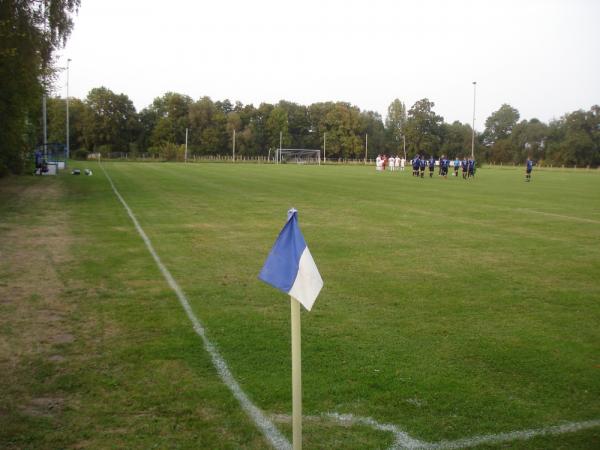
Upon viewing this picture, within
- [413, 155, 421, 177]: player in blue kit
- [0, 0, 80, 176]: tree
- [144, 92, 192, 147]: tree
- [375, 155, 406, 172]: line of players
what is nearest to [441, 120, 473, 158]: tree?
[375, 155, 406, 172]: line of players

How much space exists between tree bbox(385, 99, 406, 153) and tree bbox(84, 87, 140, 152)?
54390 millimetres

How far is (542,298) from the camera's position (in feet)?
26.3

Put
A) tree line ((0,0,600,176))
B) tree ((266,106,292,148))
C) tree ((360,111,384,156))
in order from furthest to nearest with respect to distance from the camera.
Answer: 1. tree ((360,111,384,156))
2. tree ((266,106,292,148))
3. tree line ((0,0,600,176))

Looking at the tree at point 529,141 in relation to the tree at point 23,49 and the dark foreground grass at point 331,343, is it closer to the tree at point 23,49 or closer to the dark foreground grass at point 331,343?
the tree at point 23,49

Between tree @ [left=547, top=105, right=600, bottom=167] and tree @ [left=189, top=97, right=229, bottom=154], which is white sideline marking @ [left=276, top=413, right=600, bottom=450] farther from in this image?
tree @ [left=189, top=97, right=229, bottom=154]

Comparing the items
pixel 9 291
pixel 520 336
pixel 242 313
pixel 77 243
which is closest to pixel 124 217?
pixel 77 243

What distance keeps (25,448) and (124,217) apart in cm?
1280

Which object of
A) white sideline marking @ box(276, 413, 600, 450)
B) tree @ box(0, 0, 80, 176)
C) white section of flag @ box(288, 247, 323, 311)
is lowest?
white sideline marking @ box(276, 413, 600, 450)

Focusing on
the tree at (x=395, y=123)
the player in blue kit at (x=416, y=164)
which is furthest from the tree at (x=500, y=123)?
the player in blue kit at (x=416, y=164)

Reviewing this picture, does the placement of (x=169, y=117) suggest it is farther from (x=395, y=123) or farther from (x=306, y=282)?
(x=306, y=282)

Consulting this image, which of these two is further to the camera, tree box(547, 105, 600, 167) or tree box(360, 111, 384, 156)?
tree box(360, 111, 384, 156)

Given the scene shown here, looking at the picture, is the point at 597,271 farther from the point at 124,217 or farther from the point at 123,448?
the point at 124,217

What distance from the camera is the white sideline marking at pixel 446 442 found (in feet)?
13.2

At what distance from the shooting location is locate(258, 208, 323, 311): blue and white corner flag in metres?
3.72
